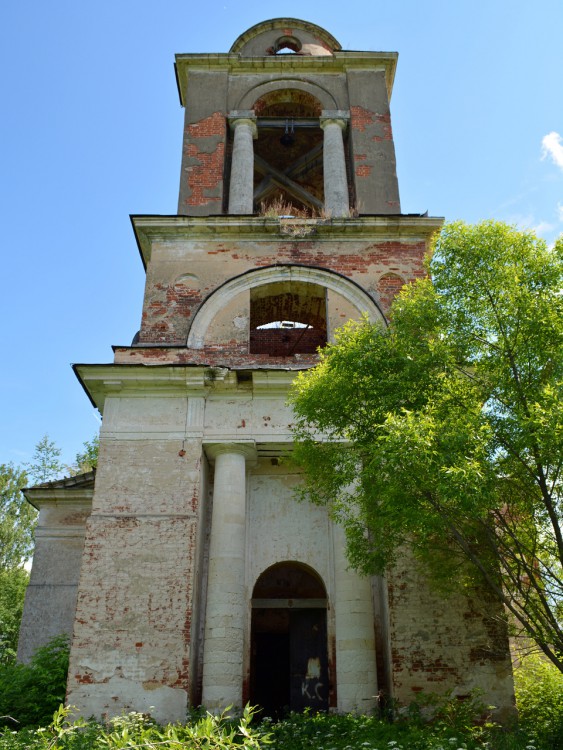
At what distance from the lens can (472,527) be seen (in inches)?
305

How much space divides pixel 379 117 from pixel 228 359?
6.96 m

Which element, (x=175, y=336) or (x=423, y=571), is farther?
(x=175, y=336)

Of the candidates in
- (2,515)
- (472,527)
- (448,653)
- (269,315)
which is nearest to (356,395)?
(472,527)

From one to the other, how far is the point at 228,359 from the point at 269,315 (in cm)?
272

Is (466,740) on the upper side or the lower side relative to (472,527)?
lower

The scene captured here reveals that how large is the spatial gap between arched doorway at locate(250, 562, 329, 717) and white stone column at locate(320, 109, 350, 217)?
22.7 feet

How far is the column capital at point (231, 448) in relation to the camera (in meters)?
10.4

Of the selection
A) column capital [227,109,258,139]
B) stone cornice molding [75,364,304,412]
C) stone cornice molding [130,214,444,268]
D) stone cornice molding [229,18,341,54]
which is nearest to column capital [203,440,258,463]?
stone cornice molding [75,364,304,412]

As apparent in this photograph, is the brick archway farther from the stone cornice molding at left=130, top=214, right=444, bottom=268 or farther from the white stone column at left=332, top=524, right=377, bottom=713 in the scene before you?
the white stone column at left=332, top=524, right=377, bottom=713

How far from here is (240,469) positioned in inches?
407

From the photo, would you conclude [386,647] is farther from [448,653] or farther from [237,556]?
[237,556]

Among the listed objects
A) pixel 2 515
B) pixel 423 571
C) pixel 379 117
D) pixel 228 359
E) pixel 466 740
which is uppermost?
pixel 379 117

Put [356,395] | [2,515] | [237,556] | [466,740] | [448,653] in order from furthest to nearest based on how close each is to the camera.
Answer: [2,515] → [237,556] → [448,653] → [356,395] → [466,740]

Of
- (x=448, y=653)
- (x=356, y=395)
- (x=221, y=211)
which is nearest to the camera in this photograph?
(x=356, y=395)
